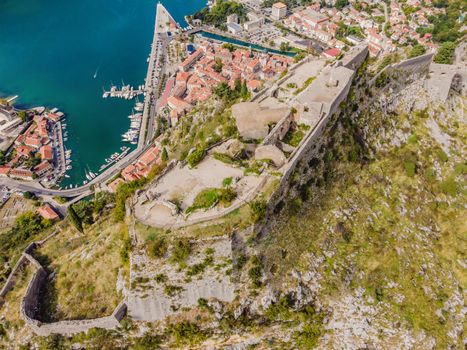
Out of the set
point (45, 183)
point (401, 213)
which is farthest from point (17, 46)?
point (401, 213)

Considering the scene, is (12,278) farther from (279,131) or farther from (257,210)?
(279,131)

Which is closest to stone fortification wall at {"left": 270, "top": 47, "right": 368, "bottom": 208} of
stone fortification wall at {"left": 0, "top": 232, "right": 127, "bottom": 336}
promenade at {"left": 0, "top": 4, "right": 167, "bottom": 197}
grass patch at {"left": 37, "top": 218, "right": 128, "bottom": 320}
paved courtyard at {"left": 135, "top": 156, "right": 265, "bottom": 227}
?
paved courtyard at {"left": 135, "top": 156, "right": 265, "bottom": 227}

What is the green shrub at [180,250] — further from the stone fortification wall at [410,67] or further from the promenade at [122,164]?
the promenade at [122,164]

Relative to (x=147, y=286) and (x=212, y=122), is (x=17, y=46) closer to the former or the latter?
(x=212, y=122)

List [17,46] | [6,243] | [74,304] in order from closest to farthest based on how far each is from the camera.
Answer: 1. [74,304]
2. [6,243]
3. [17,46]

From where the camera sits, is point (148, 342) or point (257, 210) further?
point (148, 342)

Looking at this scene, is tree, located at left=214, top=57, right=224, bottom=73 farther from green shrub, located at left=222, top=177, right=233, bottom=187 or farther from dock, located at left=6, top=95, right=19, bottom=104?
green shrub, located at left=222, top=177, right=233, bottom=187

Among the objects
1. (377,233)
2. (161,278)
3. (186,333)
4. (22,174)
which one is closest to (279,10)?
(22,174)
